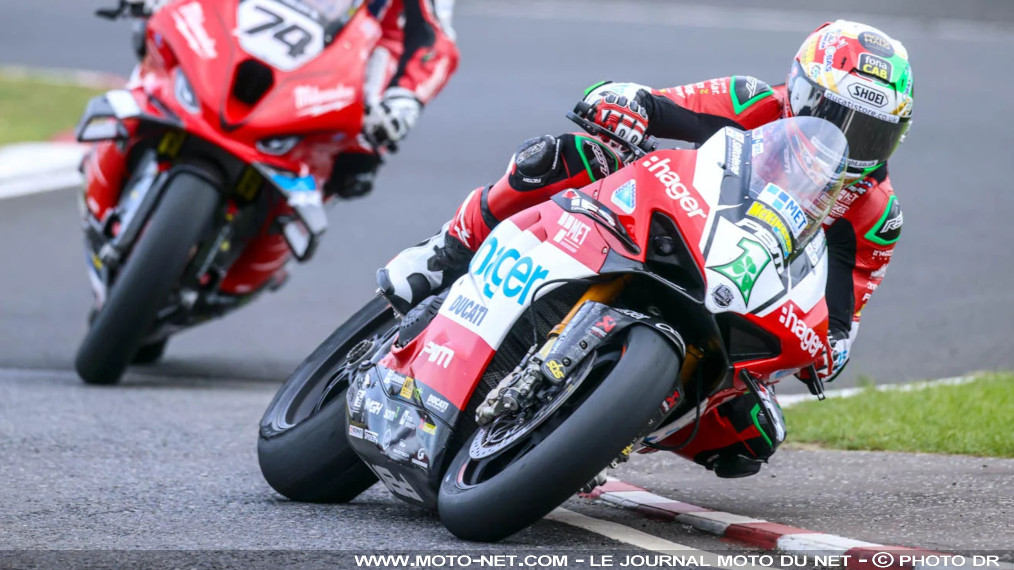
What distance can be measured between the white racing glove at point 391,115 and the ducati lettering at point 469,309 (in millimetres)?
2960

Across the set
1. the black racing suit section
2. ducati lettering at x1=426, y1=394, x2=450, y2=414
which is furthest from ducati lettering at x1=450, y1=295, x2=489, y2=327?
the black racing suit section

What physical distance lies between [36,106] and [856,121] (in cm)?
1227

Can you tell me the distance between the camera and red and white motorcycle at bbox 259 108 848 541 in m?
3.82

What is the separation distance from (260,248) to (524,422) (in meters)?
3.53

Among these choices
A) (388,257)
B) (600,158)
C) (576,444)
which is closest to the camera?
(576,444)

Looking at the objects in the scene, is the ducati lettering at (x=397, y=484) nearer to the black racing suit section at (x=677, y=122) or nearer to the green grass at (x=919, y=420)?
the black racing suit section at (x=677, y=122)

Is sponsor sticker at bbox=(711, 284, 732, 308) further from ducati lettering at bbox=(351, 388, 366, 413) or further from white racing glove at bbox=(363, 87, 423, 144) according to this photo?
white racing glove at bbox=(363, 87, 423, 144)

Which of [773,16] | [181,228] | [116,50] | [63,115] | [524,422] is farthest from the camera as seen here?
[773,16]

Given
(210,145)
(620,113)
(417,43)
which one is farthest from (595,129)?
(417,43)

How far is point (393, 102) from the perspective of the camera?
23.6ft

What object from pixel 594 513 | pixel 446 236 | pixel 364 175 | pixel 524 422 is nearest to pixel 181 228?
pixel 364 175

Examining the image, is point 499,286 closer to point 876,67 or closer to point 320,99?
point 876,67

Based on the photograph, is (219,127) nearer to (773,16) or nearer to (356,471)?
(356,471)

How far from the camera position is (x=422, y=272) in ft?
15.7
